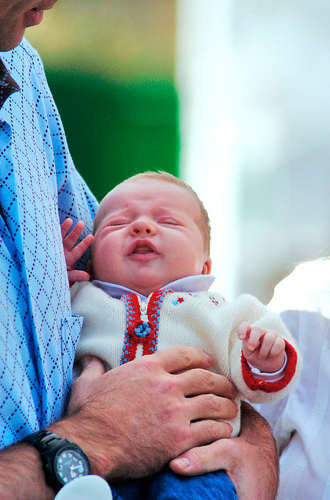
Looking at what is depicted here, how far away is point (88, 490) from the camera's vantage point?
573 mm

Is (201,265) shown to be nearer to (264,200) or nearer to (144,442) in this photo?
(144,442)

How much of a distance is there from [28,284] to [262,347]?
0.47 metres

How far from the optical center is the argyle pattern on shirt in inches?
28.9

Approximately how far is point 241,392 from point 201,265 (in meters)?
0.39

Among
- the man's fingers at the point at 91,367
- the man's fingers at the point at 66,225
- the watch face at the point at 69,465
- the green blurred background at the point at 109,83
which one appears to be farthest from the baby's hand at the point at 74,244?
the green blurred background at the point at 109,83

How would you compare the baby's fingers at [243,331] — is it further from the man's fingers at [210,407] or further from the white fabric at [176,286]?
the white fabric at [176,286]

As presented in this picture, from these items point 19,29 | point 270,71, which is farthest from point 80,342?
point 270,71

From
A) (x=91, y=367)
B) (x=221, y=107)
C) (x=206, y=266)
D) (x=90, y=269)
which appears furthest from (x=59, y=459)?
(x=221, y=107)

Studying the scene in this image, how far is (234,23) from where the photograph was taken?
3.48 m

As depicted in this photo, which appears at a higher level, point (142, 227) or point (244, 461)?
point (142, 227)

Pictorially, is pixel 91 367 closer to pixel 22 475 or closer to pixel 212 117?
pixel 22 475

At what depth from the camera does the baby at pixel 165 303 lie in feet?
3.20

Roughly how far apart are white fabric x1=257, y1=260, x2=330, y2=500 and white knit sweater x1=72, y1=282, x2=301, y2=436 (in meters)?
0.23

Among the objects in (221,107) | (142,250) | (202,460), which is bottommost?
(202,460)
